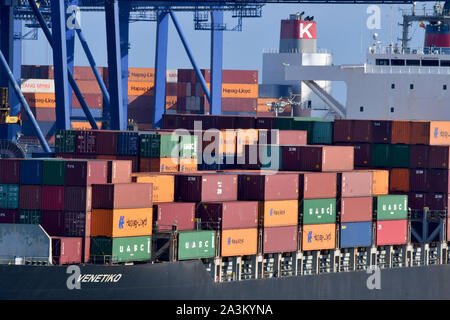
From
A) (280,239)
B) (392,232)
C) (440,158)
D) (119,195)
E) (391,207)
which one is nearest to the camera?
(119,195)

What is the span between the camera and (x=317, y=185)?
39.6 m

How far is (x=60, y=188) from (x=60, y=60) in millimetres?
14906

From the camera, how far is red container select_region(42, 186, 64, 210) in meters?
33.8

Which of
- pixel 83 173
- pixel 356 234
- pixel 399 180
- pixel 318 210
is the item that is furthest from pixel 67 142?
pixel 399 180

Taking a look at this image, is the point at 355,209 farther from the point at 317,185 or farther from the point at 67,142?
the point at 67,142

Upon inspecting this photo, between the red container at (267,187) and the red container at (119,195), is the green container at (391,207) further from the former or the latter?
the red container at (119,195)

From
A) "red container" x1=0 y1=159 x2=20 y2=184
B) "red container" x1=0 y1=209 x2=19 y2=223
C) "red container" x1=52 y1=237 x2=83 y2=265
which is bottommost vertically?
"red container" x1=52 y1=237 x2=83 y2=265

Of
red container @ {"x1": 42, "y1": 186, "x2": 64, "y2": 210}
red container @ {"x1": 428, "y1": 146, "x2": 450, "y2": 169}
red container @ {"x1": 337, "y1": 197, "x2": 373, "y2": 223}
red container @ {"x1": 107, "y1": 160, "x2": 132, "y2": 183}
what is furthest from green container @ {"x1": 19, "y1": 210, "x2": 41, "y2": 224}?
red container @ {"x1": 428, "y1": 146, "x2": 450, "y2": 169}

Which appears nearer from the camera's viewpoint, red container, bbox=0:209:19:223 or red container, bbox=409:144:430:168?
red container, bbox=0:209:19:223

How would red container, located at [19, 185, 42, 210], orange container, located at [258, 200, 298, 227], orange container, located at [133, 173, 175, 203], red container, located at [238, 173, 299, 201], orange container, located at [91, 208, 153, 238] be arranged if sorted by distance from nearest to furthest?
orange container, located at [91, 208, 153, 238] → red container, located at [19, 185, 42, 210] → orange container, located at [133, 173, 175, 203] → orange container, located at [258, 200, 298, 227] → red container, located at [238, 173, 299, 201]

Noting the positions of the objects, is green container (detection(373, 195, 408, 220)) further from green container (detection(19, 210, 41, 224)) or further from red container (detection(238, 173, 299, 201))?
green container (detection(19, 210, 41, 224))

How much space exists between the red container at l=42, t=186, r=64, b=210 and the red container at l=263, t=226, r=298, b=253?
24.1 ft

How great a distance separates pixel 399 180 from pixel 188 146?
862 centimetres
